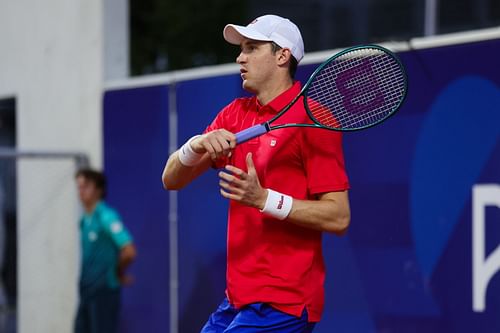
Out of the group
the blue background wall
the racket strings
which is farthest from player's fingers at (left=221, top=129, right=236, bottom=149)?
the blue background wall

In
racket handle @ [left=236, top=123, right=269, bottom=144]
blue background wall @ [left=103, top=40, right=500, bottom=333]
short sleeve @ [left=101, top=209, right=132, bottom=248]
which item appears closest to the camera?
racket handle @ [left=236, top=123, right=269, bottom=144]

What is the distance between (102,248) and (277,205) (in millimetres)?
3515

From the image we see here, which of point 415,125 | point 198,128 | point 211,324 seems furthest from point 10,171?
point 211,324

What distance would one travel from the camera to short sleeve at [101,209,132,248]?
23.2ft

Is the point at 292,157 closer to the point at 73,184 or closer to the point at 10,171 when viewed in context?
the point at 73,184

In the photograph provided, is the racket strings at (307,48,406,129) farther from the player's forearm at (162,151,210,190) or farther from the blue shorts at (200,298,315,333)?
the blue shorts at (200,298,315,333)

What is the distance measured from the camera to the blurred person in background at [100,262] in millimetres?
7113

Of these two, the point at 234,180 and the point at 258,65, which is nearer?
the point at 234,180

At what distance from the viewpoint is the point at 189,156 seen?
414cm

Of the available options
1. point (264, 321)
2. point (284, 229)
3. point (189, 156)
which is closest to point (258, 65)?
point (189, 156)

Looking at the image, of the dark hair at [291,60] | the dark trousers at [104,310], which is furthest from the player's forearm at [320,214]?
the dark trousers at [104,310]

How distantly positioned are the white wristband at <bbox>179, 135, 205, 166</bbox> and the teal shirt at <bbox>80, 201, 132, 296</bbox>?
2998mm

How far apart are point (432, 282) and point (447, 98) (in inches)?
39.9

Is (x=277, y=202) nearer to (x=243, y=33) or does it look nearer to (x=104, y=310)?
(x=243, y=33)
